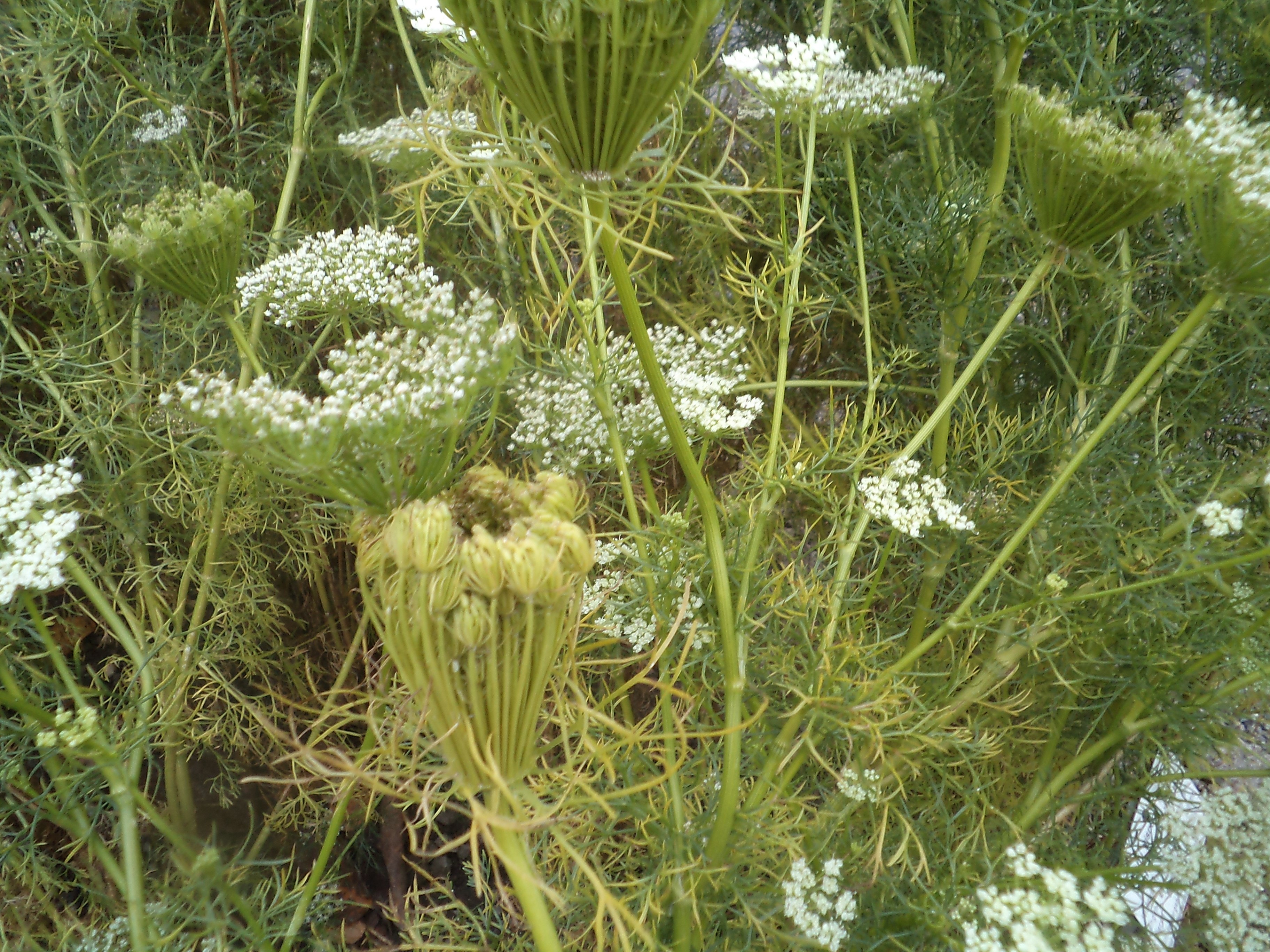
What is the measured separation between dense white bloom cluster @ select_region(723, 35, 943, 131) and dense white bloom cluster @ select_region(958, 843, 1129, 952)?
30.2 inches

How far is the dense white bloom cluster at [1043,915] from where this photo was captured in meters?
0.73

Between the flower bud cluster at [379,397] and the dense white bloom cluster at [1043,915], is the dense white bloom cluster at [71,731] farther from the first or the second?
the dense white bloom cluster at [1043,915]

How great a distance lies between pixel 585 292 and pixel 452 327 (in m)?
0.78

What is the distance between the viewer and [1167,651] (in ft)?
3.33

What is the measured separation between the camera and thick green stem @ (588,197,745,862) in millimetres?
605

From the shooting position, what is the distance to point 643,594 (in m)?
0.96

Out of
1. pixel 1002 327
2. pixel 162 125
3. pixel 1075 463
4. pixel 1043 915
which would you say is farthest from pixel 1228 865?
pixel 162 125

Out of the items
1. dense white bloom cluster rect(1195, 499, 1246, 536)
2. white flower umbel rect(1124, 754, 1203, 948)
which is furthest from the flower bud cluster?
white flower umbel rect(1124, 754, 1203, 948)

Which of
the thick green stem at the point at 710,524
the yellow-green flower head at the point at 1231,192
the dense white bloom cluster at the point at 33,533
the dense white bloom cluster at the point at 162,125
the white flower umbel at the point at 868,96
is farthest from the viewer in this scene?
the dense white bloom cluster at the point at 162,125

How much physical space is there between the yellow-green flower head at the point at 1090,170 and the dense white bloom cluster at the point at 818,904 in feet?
2.22

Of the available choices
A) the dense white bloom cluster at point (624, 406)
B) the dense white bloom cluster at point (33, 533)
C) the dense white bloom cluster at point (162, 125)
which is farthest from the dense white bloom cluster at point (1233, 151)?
the dense white bloom cluster at point (162, 125)

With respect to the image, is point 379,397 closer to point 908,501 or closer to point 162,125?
point 908,501

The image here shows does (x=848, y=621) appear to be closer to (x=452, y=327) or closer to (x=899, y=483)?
(x=899, y=483)

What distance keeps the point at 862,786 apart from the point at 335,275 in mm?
778
